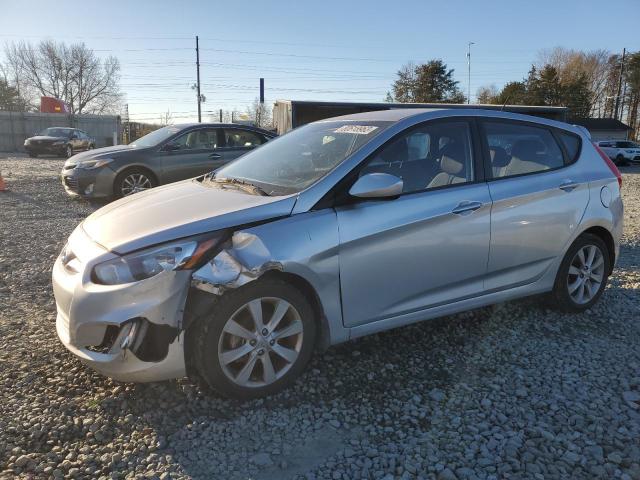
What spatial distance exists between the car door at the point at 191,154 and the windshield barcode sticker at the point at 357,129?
20.1 ft

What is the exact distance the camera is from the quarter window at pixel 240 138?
9969 mm

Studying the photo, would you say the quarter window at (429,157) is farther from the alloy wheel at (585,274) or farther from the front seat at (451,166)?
the alloy wheel at (585,274)

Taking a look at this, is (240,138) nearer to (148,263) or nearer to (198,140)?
(198,140)

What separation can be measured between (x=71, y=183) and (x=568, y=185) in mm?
8064

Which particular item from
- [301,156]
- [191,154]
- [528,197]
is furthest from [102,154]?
[528,197]

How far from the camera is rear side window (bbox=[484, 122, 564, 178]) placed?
382cm

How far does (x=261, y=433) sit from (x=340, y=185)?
144cm

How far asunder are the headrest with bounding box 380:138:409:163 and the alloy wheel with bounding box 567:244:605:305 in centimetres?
176

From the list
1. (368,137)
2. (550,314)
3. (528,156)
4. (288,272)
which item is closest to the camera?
(288,272)

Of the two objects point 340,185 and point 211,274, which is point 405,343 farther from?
point 211,274

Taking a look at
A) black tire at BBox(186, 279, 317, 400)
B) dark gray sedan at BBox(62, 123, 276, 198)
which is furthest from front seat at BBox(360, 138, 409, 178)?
dark gray sedan at BBox(62, 123, 276, 198)

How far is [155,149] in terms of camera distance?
9.39 metres

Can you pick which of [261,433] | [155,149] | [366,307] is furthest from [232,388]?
[155,149]

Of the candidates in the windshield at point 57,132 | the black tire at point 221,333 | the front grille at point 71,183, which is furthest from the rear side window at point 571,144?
the windshield at point 57,132
